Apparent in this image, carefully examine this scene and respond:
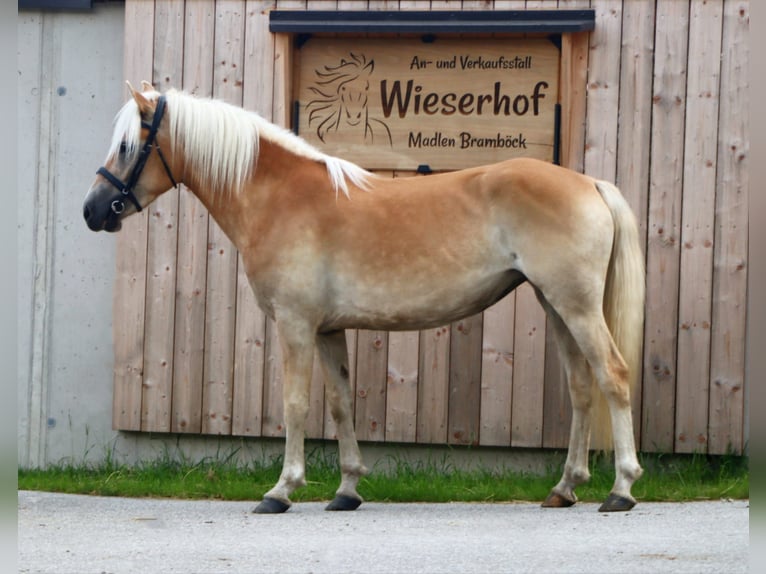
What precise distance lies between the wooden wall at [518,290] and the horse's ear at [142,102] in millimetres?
1234

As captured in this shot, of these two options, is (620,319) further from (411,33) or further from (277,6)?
(277,6)

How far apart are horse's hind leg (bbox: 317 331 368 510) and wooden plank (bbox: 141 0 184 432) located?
151cm

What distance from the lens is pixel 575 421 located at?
5941 millimetres

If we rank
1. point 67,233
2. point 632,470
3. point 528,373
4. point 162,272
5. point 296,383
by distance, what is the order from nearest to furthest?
1. point 632,470
2. point 296,383
3. point 528,373
4. point 162,272
5. point 67,233

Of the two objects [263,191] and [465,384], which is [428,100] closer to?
[263,191]

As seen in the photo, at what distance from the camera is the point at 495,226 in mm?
5777

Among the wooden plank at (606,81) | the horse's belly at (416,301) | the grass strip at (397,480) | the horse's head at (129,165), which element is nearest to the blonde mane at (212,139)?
the horse's head at (129,165)

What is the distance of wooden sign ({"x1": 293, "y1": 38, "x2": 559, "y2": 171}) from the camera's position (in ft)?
22.6

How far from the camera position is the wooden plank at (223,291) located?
7.21 m

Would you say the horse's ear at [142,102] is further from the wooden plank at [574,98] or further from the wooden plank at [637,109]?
the wooden plank at [637,109]

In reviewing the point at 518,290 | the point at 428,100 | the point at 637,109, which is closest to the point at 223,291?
the point at 428,100

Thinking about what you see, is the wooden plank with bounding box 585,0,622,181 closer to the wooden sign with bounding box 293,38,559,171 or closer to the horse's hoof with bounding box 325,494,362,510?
the wooden sign with bounding box 293,38,559,171

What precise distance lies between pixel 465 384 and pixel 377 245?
1.45 meters

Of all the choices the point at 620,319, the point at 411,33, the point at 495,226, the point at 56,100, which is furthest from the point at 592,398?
the point at 56,100
